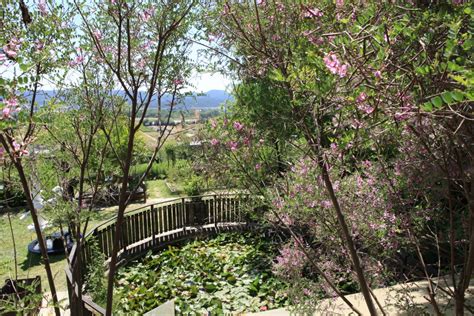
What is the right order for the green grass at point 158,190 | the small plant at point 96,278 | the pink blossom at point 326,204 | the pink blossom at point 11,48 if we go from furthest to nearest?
the green grass at point 158,190 < the small plant at point 96,278 < the pink blossom at point 326,204 < the pink blossom at point 11,48

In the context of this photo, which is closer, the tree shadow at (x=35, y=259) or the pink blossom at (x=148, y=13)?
the pink blossom at (x=148, y=13)

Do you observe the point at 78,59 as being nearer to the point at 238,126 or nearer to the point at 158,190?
the point at 238,126

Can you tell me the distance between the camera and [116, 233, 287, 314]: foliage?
529 cm

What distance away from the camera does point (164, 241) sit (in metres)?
7.61

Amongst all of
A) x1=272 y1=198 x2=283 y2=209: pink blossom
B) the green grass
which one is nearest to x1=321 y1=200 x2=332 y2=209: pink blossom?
x1=272 y1=198 x2=283 y2=209: pink blossom

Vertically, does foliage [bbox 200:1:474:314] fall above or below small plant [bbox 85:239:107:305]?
above

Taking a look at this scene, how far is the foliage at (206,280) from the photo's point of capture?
5289 mm

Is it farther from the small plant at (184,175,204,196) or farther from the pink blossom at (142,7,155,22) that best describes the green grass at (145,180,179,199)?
the pink blossom at (142,7,155,22)

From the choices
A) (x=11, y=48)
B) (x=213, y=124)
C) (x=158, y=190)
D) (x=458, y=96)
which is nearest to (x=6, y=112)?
(x=11, y=48)

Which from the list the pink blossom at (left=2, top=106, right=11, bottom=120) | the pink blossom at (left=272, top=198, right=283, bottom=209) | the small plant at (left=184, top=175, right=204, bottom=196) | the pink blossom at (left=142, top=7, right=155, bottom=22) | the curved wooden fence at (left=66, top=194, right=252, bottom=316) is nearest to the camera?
the pink blossom at (left=2, top=106, right=11, bottom=120)

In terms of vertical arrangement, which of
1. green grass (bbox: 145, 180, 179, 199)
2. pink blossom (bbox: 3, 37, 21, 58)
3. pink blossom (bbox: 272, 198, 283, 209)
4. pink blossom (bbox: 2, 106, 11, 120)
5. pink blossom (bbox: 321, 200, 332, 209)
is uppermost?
pink blossom (bbox: 3, 37, 21, 58)

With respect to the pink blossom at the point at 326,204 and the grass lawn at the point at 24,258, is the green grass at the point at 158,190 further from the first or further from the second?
the pink blossom at the point at 326,204

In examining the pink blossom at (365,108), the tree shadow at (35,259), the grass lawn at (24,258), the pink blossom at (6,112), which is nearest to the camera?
the pink blossom at (6,112)

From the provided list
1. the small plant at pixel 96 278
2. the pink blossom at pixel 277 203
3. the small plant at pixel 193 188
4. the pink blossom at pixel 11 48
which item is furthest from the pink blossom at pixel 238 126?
the small plant at pixel 193 188
